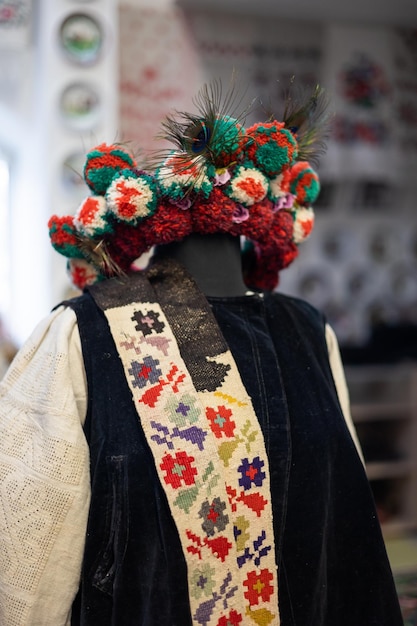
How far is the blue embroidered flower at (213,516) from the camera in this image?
113cm

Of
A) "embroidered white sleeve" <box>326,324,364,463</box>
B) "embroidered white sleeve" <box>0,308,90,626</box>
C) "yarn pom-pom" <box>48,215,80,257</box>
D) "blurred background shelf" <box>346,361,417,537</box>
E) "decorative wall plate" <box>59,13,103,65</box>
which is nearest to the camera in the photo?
"embroidered white sleeve" <box>0,308,90,626</box>

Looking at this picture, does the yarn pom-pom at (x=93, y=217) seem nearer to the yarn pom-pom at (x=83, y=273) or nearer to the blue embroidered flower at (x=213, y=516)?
the yarn pom-pom at (x=83, y=273)

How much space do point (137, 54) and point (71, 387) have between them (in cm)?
287

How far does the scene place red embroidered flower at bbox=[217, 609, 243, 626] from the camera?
114 cm

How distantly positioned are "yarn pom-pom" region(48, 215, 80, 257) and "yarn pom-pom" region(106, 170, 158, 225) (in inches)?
4.7

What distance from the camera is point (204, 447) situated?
3.76 feet

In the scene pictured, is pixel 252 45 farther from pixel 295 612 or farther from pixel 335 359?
pixel 295 612

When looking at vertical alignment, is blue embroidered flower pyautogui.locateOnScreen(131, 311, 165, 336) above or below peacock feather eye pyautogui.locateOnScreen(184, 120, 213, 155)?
below

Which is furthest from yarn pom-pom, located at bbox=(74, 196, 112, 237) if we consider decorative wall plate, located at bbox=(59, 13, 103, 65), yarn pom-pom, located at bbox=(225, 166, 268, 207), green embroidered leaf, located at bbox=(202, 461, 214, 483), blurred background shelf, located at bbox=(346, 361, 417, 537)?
blurred background shelf, located at bbox=(346, 361, 417, 537)

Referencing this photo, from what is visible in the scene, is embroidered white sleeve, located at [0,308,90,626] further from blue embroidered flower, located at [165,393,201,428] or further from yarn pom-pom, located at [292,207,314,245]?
yarn pom-pom, located at [292,207,314,245]

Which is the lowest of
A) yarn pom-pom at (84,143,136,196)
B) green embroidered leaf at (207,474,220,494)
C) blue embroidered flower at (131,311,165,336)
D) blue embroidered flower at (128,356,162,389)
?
green embroidered leaf at (207,474,220,494)

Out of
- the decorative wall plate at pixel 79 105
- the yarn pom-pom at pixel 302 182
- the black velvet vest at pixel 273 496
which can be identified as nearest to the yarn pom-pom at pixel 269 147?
the yarn pom-pom at pixel 302 182

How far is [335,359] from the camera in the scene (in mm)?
1458

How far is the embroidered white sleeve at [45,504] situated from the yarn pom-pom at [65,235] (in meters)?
0.23
